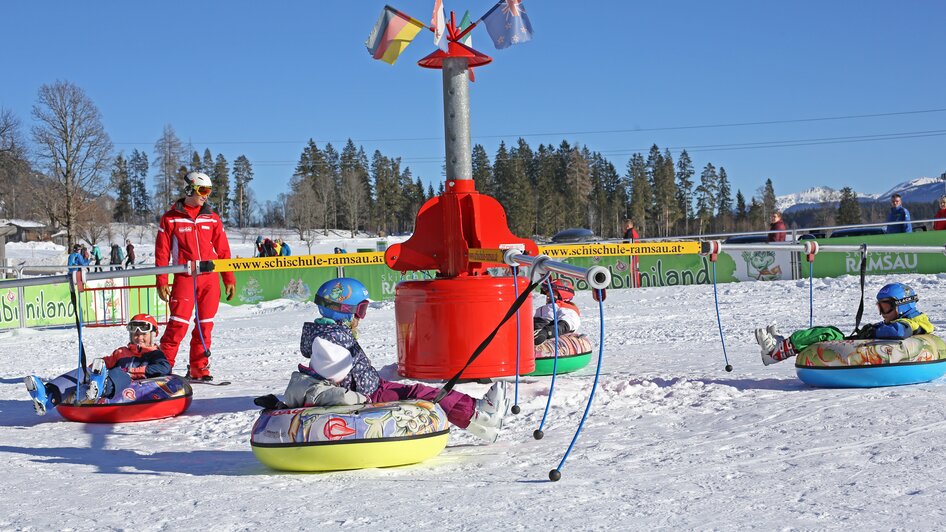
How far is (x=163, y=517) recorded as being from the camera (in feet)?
14.8

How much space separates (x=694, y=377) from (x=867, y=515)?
4473mm

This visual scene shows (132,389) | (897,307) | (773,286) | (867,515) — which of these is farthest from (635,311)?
(867,515)

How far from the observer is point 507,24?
855cm

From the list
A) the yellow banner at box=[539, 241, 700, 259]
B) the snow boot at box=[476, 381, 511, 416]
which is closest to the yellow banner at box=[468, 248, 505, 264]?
the yellow banner at box=[539, 241, 700, 259]

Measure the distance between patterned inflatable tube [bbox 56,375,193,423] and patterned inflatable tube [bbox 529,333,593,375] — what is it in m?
3.39

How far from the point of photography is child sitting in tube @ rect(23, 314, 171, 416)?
24.7ft

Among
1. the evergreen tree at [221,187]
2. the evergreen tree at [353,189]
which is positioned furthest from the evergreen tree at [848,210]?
the evergreen tree at [221,187]

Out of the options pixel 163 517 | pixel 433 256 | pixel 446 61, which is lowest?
pixel 163 517

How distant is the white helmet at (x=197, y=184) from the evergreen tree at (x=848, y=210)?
88555 millimetres

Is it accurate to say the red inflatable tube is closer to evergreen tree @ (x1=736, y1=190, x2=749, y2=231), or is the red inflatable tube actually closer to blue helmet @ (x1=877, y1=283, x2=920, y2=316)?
blue helmet @ (x1=877, y1=283, x2=920, y2=316)

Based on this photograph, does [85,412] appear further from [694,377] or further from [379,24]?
[694,377]

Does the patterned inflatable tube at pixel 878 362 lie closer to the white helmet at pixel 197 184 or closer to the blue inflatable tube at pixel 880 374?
the blue inflatable tube at pixel 880 374

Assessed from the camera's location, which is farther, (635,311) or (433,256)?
(635,311)

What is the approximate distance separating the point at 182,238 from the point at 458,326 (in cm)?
346
